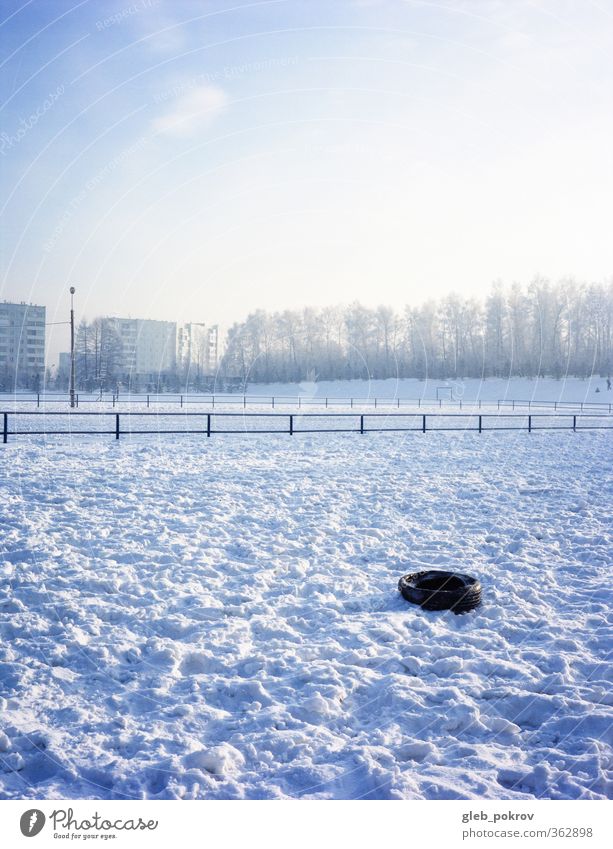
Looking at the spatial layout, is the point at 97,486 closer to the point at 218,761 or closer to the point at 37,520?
the point at 37,520

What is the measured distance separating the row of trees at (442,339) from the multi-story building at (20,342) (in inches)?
1076

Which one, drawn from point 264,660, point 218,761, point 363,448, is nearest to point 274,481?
point 363,448

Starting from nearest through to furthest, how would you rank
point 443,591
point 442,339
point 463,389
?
point 443,591, point 463,389, point 442,339

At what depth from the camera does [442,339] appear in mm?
96062

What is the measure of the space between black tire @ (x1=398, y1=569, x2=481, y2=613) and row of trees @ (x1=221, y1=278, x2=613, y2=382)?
6792 centimetres

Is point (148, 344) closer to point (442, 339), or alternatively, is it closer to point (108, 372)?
point (108, 372)

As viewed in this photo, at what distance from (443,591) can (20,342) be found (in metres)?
88.9

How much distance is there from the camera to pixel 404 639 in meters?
5.57

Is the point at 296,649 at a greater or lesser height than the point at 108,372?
lesser

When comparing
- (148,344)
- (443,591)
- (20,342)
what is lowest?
(443,591)

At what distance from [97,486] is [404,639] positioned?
834 centimetres
